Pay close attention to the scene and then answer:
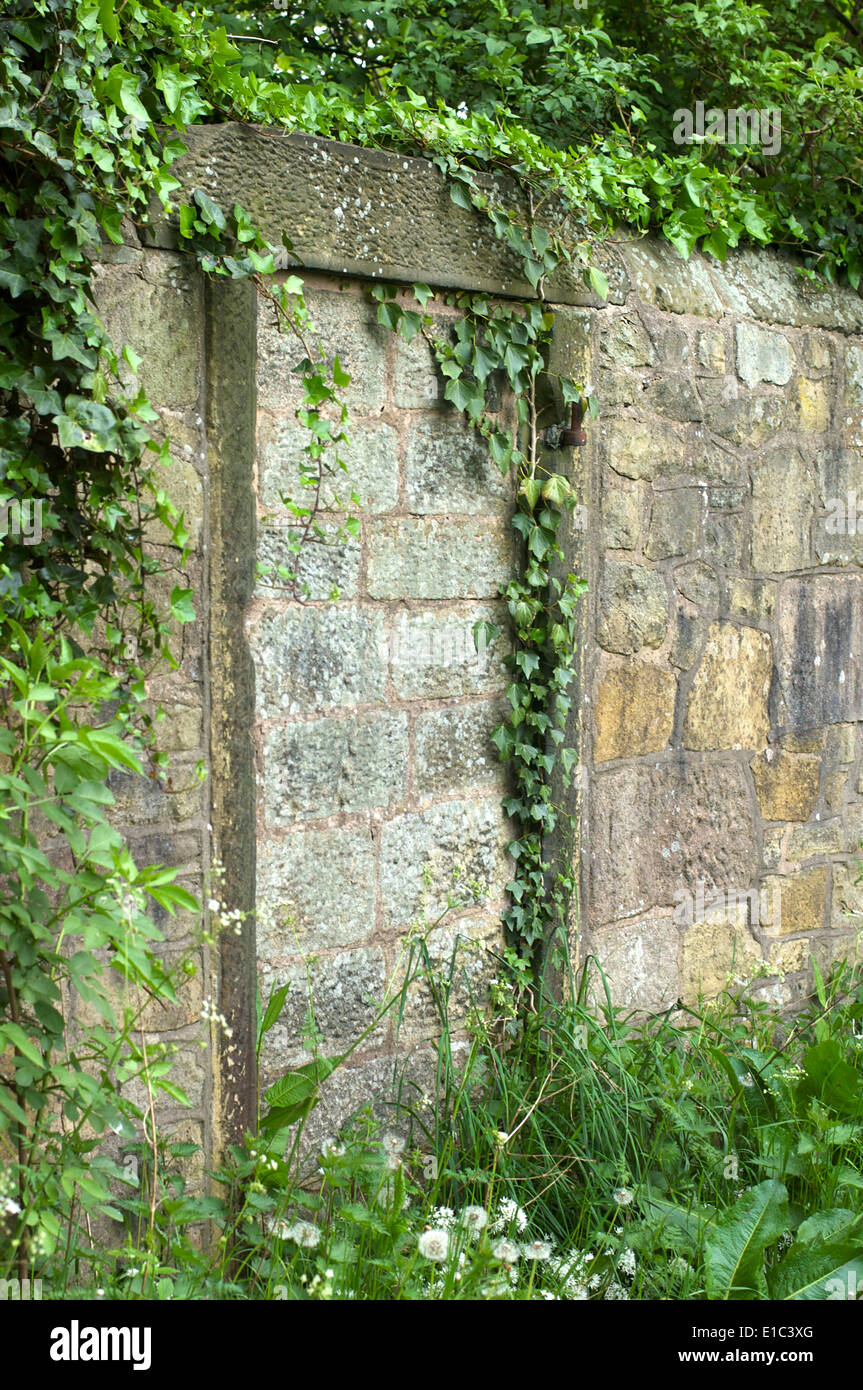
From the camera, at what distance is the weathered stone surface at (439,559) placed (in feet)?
8.61

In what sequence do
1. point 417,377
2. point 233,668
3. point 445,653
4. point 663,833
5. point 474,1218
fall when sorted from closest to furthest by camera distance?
point 474,1218 < point 233,668 < point 417,377 < point 445,653 < point 663,833

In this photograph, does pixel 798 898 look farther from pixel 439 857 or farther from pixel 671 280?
pixel 671 280

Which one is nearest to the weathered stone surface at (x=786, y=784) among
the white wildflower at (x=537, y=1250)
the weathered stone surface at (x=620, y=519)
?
the weathered stone surface at (x=620, y=519)

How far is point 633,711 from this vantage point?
10.4 ft

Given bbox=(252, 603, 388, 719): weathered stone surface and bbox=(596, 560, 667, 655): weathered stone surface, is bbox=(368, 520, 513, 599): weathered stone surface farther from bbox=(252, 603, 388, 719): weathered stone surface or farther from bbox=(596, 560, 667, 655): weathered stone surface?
bbox=(596, 560, 667, 655): weathered stone surface

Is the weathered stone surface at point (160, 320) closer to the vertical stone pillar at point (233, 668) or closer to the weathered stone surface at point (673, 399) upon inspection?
the vertical stone pillar at point (233, 668)

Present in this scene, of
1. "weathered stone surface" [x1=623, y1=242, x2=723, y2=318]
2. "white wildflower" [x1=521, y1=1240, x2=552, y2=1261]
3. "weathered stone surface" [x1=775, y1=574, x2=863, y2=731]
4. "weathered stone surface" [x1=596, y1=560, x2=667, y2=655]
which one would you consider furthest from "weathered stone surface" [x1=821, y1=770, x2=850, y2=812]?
"white wildflower" [x1=521, y1=1240, x2=552, y2=1261]

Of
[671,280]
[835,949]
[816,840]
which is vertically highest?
[671,280]

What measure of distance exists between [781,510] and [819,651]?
47 centimetres

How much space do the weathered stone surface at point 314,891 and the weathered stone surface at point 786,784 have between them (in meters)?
1.42

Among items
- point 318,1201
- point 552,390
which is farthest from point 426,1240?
point 552,390

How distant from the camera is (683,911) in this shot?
3.35m

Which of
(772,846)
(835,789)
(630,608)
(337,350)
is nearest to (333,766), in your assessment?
(337,350)

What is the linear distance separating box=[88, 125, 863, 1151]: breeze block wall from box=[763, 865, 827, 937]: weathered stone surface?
11 millimetres
